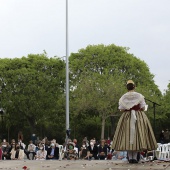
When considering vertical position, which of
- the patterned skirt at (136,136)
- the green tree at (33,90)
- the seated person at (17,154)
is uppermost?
the green tree at (33,90)

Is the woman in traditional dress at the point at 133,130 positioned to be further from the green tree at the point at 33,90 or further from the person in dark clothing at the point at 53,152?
the green tree at the point at 33,90

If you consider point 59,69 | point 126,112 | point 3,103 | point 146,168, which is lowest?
point 146,168

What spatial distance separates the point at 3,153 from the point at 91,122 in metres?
32.1

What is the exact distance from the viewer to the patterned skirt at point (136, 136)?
1324 cm

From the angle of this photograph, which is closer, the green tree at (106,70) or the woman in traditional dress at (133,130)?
the woman in traditional dress at (133,130)

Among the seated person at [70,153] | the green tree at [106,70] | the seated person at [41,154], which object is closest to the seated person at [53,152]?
the seated person at [41,154]

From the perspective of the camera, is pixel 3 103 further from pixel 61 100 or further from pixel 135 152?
pixel 135 152

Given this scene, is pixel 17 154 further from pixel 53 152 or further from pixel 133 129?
pixel 133 129

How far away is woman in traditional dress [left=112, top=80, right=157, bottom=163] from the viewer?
43.5ft

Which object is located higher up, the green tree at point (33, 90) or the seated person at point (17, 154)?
the green tree at point (33, 90)

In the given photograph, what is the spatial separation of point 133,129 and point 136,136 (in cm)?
19

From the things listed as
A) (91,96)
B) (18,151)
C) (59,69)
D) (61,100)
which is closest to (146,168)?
(18,151)

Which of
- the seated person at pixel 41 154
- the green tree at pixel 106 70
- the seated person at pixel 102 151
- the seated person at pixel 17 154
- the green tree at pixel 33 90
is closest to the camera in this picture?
the seated person at pixel 102 151

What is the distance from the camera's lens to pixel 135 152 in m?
13.6
